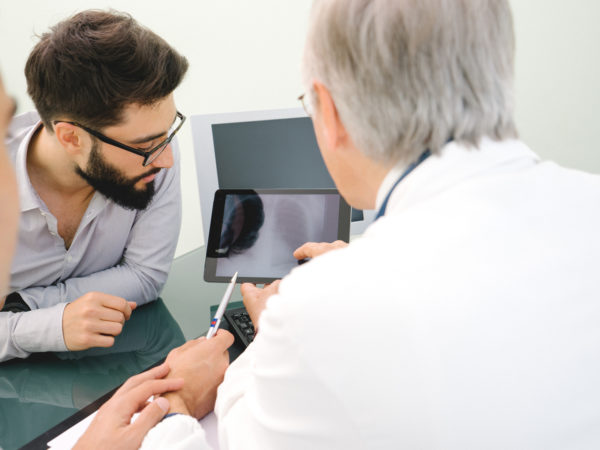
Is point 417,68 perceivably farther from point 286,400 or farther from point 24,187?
point 24,187

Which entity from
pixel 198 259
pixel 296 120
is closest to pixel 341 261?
pixel 296 120

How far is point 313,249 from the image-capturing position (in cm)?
106

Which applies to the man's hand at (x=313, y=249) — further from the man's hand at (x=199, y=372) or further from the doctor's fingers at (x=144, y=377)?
the doctor's fingers at (x=144, y=377)

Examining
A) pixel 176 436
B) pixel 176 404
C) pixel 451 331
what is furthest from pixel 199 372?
pixel 451 331

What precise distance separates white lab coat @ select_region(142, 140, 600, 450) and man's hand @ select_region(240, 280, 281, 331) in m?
0.44

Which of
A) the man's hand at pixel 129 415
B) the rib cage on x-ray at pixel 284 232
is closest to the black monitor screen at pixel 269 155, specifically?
the rib cage on x-ray at pixel 284 232

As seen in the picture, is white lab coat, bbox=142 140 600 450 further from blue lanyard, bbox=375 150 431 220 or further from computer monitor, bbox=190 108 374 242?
computer monitor, bbox=190 108 374 242

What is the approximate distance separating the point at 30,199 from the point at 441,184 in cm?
104

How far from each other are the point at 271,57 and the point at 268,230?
1663 millimetres

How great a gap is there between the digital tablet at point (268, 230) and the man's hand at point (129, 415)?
0.38 metres

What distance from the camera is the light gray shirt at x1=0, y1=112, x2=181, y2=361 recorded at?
3.88ft

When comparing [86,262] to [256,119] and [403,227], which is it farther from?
[403,227]

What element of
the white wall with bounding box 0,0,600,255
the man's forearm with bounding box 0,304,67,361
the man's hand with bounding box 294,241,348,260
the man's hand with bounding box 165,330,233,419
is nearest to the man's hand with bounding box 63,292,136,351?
the man's forearm with bounding box 0,304,67,361

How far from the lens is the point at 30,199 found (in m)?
1.19
